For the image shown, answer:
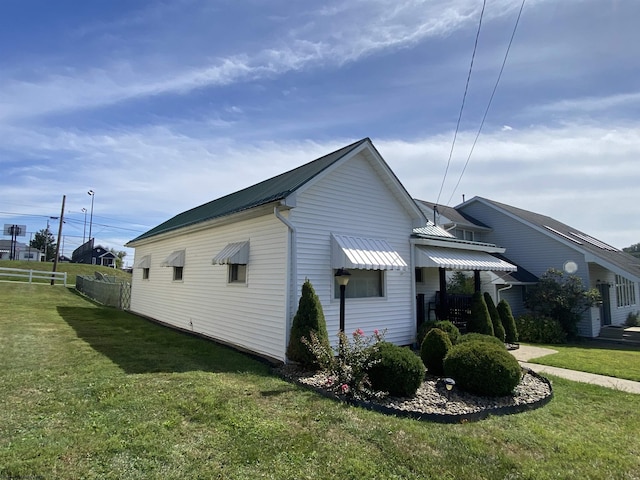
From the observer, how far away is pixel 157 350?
30.3 feet

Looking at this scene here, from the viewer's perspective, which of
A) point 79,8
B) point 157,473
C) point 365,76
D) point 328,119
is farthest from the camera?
point 328,119

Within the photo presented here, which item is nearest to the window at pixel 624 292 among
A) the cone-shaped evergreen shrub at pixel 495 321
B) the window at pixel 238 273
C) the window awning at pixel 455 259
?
the window awning at pixel 455 259

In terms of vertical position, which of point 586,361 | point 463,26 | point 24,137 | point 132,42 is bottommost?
point 586,361

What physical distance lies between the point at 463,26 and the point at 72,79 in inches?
406

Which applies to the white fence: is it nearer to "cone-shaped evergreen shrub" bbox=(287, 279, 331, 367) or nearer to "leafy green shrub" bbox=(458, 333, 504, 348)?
"cone-shaped evergreen shrub" bbox=(287, 279, 331, 367)

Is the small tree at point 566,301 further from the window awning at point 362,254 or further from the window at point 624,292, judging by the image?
the window awning at point 362,254

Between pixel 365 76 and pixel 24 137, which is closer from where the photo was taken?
pixel 365 76

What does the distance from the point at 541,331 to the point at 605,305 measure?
803 cm

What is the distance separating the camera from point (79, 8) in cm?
836

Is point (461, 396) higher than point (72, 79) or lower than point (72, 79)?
lower

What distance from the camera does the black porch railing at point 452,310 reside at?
1248 centimetres

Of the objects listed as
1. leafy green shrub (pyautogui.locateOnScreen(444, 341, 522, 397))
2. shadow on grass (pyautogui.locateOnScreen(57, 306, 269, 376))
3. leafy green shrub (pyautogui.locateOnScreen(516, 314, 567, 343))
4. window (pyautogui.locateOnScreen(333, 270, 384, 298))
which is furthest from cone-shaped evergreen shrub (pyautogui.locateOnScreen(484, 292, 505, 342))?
shadow on grass (pyautogui.locateOnScreen(57, 306, 269, 376))

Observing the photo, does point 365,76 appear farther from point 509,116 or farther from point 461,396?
point 461,396

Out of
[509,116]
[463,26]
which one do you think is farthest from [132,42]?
[509,116]
